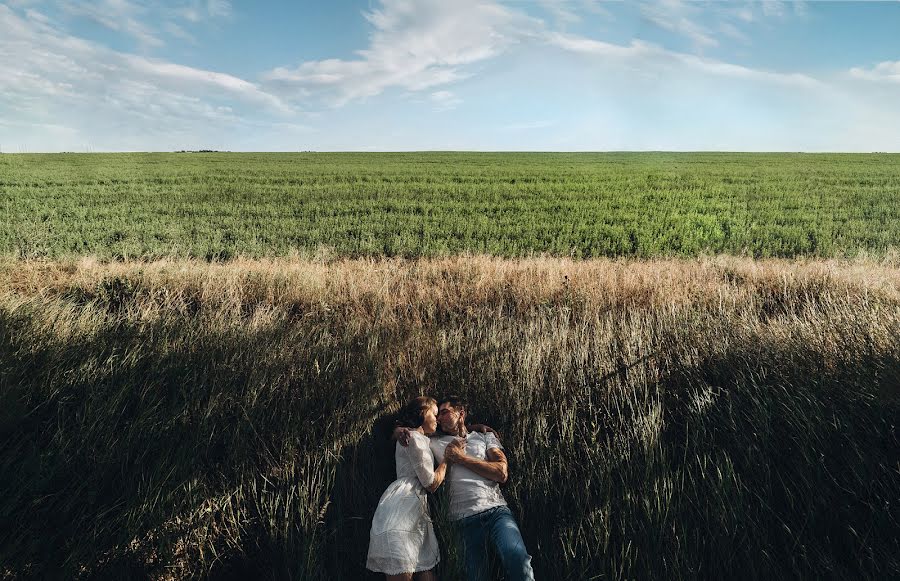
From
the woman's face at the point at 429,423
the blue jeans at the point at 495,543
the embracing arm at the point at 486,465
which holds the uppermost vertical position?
the woman's face at the point at 429,423

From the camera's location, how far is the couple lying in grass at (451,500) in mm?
2457

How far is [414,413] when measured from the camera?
3287 millimetres

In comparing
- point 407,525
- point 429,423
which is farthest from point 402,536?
point 429,423

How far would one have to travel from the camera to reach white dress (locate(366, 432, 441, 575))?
2445mm

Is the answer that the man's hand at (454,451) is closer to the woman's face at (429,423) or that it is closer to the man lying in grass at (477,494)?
the man lying in grass at (477,494)

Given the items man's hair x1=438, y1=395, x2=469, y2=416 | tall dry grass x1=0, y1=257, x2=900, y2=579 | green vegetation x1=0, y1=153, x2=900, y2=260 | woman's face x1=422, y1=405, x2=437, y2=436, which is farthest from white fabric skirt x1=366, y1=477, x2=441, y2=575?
green vegetation x1=0, y1=153, x2=900, y2=260

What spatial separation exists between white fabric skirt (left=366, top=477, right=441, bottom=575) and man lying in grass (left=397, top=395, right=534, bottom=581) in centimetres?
18

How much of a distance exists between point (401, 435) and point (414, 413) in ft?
0.77

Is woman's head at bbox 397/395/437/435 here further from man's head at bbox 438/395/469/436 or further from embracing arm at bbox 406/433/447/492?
embracing arm at bbox 406/433/447/492

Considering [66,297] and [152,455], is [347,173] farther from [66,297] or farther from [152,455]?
[152,455]

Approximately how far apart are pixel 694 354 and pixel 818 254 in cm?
1020

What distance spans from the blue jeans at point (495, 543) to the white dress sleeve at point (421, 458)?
1.00 feet

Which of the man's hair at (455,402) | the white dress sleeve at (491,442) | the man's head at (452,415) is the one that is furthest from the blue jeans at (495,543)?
the man's hair at (455,402)

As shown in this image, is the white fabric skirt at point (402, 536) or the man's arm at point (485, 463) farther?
the man's arm at point (485, 463)
